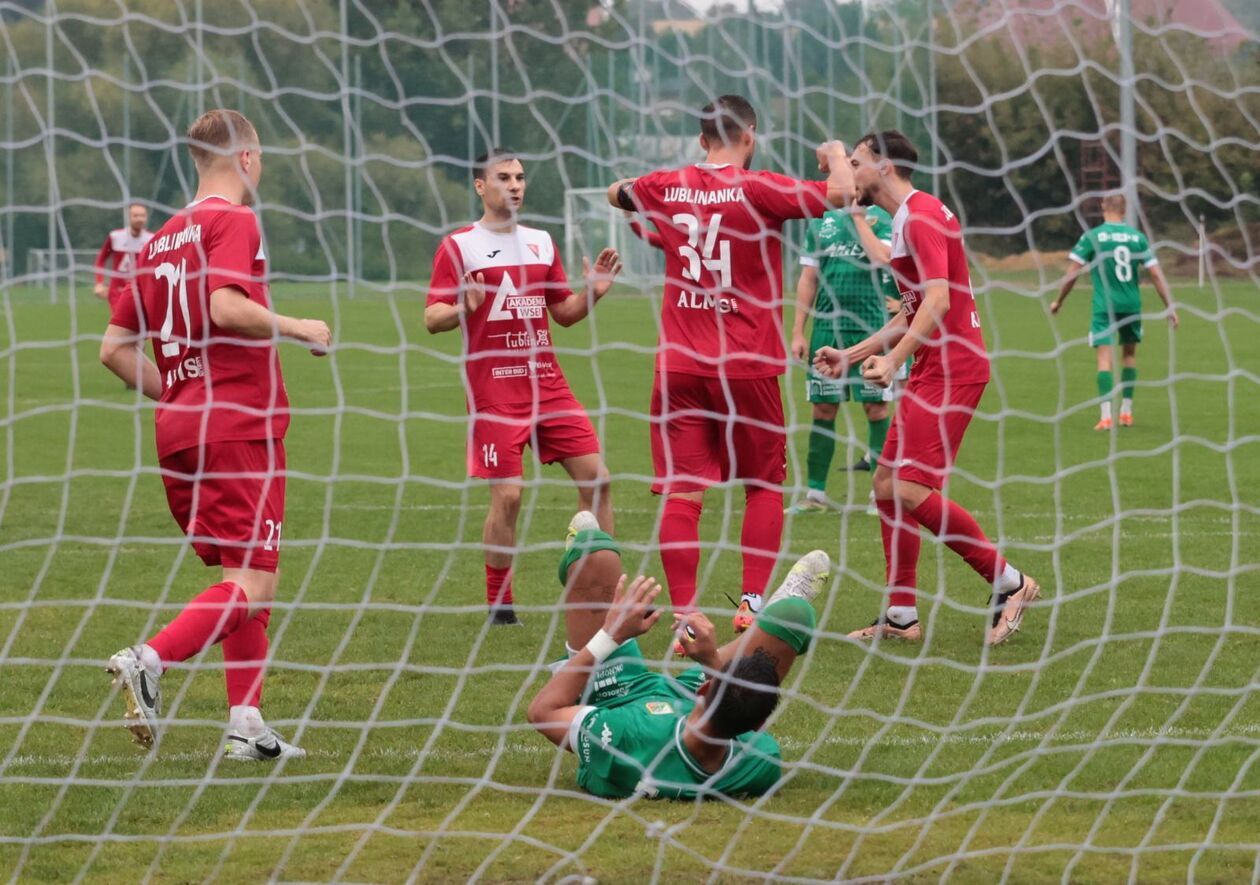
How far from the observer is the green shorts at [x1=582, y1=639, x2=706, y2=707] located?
17.4ft

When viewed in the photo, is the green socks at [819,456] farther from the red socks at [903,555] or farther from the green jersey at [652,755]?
the green jersey at [652,755]

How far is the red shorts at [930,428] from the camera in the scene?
703 centimetres

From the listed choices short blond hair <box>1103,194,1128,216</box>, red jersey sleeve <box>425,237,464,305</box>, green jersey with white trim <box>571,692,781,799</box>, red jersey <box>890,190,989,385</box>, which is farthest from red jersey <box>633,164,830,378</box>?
short blond hair <box>1103,194,1128,216</box>

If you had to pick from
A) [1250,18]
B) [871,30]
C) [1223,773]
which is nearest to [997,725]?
[1223,773]

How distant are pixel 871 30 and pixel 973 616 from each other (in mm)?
2609

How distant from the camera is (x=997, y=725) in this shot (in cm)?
595

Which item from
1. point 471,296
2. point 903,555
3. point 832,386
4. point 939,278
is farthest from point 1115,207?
point 471,296

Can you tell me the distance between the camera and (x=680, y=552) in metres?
7.11

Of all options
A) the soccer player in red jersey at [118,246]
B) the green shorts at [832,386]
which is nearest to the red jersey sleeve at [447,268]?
the green shorts at [832,386]

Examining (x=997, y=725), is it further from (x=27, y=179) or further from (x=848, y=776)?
(x=27, y=179)

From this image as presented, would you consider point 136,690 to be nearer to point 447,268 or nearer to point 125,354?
point 125,354

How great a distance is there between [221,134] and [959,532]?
3.40 m

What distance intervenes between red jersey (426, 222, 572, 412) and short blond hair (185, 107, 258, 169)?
216 centimetres

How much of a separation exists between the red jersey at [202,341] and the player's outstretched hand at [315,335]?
31 centimetres
